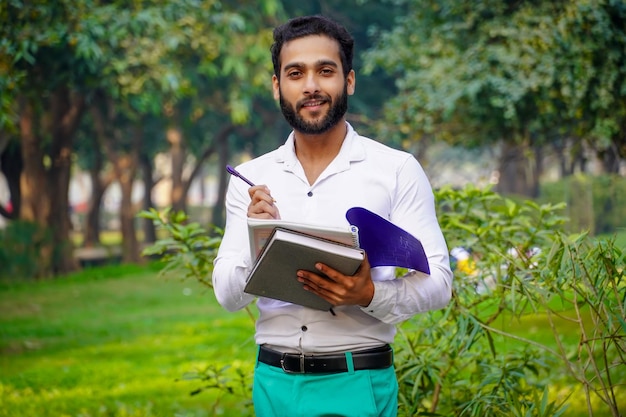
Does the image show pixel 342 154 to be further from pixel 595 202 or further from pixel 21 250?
pixel 21 250

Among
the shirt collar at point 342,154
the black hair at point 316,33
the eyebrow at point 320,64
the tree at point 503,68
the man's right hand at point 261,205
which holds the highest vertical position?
the tree at point 503,68

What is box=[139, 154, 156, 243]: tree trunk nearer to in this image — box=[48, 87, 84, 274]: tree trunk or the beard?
box=[48, 87, 84, 274]: tree trunk

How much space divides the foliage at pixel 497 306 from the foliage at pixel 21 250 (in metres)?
15.8

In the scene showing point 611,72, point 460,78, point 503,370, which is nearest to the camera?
point 503,370

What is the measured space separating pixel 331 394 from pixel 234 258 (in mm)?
470

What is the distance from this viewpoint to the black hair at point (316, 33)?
9.64ft

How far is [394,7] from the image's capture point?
2623 centimetres

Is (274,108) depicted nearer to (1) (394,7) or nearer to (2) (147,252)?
(1) (394,7)

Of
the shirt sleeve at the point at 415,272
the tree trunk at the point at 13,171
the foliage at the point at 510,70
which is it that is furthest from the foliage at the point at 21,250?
the shirt sleeve at the point at 415,272

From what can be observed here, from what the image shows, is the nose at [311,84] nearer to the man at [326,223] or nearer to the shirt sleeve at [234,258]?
the man at [326,223]

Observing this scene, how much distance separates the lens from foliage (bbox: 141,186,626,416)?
3701mm

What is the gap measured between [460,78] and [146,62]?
535cm

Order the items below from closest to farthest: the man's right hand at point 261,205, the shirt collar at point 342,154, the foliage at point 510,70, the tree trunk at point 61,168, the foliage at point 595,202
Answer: the man's right hand at point 261,205, the shirt collar at point 342,154, the foliage at point 510,70, the foliage at point 595,202, the tree trunk at point 61,168

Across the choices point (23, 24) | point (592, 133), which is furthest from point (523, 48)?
point (23, 24)
